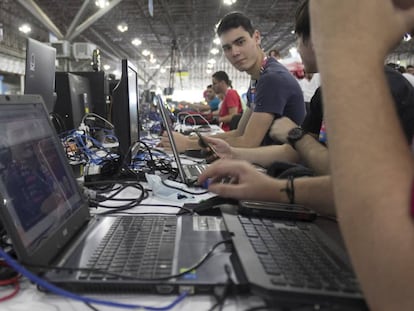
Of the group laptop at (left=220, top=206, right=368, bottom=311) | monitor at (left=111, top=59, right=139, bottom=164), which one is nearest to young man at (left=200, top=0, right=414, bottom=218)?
laptop at (left=220, top=206, right=368, bottom=311)

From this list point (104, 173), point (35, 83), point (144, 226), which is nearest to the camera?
point (144, 226)

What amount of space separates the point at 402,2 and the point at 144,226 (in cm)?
60

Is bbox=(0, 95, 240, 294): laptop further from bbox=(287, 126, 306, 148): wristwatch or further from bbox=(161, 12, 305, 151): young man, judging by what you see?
bbox=(161, 12, 305, 151): young man

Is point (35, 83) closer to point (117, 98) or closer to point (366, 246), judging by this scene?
point (117, 98)

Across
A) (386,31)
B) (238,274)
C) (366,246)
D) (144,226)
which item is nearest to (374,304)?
(366,246)

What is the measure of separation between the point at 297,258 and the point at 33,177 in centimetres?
50

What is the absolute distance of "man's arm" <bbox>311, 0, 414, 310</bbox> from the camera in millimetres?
383

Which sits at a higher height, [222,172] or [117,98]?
[117,98]

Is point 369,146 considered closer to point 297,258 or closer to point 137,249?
point 297,258

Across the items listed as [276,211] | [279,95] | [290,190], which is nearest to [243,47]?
[279,95]

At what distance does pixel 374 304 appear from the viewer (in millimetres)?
393

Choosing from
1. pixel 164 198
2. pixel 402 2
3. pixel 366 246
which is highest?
pixel 402 2

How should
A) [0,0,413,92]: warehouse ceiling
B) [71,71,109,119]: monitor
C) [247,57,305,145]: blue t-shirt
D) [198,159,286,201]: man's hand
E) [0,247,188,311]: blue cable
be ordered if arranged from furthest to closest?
[0,0,413,92]: warehouse ceiling → [71,71,109,119]: monitor → [247,57,305,145]: blue t-shirt → [198,159,286,201]: man's hand → [0,247,188,311]: blue cable

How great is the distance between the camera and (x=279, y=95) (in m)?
2.03
